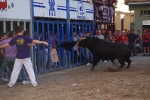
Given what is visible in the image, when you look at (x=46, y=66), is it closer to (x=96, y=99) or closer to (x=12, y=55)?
(x=12, y=55)

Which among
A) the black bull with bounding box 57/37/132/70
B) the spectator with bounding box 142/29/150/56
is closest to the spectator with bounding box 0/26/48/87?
the black bull with bounding box 57/37/132/70

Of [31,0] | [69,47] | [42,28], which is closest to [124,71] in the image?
[69,47]

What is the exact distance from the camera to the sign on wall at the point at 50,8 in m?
14.7

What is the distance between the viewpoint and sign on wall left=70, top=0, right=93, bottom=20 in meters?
17.8

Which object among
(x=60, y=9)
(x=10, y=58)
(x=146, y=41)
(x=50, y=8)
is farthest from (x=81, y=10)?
(x=10, y=58)

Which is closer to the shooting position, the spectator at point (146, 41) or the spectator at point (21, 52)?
the spectator at point (21, 52)

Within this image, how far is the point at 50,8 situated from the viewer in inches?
619

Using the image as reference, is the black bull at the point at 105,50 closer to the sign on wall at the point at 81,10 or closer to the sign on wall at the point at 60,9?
the sign on wall at the point at 60,9

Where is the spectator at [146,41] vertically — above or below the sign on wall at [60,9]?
below

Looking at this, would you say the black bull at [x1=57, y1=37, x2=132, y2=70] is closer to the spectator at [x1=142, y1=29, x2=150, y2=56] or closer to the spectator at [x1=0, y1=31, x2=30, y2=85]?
the spectator at [x1=0, y1=31, x2=30, y2=85]

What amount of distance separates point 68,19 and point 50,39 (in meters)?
1.78

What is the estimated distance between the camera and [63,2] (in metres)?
16.9

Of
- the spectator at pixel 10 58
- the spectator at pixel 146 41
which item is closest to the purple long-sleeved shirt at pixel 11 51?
the spectator at pixel 10 58

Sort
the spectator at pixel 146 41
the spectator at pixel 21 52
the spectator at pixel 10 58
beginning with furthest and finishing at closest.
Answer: the spectator at pixel 146 41
the spectator at pixel 10 58
the spectator at pixel 21 52
